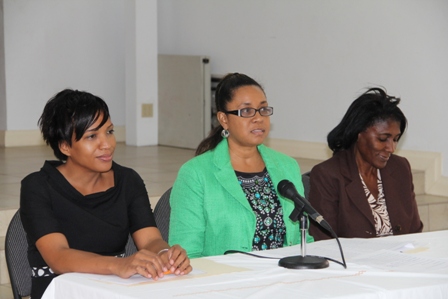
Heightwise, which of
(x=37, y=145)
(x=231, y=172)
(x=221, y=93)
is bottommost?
(x=37, y=145)

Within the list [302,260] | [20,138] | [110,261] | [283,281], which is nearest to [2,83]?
[20,138]

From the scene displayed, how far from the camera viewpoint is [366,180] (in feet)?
11.9

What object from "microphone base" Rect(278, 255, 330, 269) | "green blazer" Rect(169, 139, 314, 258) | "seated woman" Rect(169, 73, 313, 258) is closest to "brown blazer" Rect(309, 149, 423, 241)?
"seated woman" Rect(169, 73, 313, 258)

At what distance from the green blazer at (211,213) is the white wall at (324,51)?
301 centimetres

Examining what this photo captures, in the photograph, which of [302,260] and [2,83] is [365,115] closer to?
[302,260]

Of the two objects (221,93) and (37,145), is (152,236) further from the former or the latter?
(37,145)

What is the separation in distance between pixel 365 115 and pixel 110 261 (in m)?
1.65

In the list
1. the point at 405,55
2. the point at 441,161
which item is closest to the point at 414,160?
the point at 441,161

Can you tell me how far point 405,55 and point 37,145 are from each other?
3558mm

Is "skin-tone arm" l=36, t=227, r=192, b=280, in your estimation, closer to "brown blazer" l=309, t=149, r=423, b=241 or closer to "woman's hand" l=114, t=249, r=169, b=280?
"woman's hand" l=114, t=249, r=169, b=280

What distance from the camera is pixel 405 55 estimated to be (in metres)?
5.92

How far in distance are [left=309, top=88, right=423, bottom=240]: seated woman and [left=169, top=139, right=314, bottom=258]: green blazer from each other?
0.48 meters

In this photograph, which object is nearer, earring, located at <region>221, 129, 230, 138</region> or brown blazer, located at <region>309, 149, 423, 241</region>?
earring, located at <region>221, 129, 230, 138</region>

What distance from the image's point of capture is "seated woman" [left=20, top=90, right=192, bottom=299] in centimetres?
268
